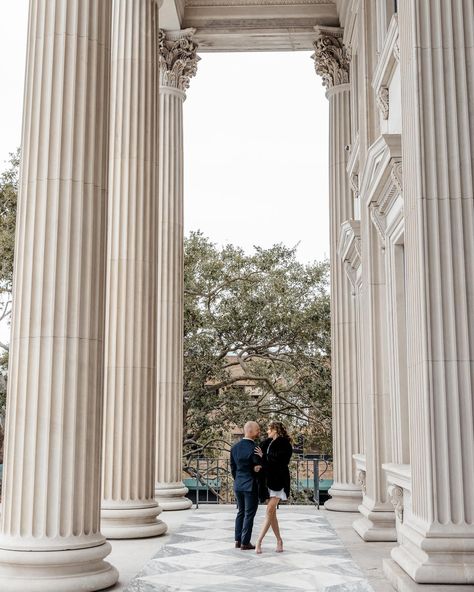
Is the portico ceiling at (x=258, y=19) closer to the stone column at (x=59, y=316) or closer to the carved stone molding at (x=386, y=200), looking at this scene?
the carved stone molding at (x=386, y=200)

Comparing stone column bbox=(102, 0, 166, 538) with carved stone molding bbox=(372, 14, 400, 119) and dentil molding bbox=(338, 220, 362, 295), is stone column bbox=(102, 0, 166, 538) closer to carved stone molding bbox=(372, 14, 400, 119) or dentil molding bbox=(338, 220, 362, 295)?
carved stone molding bbox=(372, 14, 400, 119)

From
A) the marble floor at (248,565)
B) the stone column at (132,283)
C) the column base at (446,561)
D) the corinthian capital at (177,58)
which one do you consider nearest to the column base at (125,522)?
the stone column at (132,283)

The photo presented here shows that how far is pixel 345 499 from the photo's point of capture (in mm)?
30375

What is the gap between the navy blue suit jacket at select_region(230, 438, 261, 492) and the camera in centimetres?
1972

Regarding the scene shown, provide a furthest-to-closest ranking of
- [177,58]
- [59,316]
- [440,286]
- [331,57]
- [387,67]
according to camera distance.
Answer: [177,58]
[331,57]
[387,67]
[59,316]
[440,286]

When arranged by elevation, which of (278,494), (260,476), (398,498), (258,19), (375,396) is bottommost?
(278,494)

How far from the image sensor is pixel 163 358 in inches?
1243

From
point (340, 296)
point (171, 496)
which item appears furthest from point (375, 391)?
point (171, 496)

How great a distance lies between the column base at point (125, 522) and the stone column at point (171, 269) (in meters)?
8.52

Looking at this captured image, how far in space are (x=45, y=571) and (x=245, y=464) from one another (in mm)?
7486

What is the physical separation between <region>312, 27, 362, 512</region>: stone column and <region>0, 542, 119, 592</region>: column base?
18178mm

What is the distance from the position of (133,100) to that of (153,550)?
13.3 metres

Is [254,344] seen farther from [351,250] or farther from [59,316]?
[59,316]

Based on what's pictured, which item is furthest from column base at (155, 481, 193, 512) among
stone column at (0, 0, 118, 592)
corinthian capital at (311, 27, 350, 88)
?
corinthian capital at (311, 27, 350, 88)
